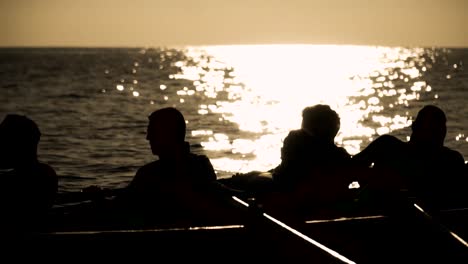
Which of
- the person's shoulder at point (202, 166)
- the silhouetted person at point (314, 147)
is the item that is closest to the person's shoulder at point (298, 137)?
the silhouetted person at point (314, 147)

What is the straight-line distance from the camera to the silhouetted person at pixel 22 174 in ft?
18.9

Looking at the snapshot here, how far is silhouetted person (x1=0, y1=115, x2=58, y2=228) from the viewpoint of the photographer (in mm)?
5750

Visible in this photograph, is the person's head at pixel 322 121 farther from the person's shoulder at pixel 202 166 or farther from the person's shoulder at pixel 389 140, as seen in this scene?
the person's shoulder at pixel 202 166

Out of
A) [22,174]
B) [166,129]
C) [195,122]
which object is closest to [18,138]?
[22,174]

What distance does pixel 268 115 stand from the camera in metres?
44.8

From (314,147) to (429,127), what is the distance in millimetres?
1141

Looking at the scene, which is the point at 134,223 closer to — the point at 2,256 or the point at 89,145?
the point at 2,256

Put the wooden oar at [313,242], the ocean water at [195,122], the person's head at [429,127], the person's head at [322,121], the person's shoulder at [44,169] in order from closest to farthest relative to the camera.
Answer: the wooden oar at [313,242], the person's shoulder at [44,169], the person's head at [322,121], the person's head at [429,127], the ocean water at [195,122]

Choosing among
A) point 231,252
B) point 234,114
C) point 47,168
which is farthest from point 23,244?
point 234,114

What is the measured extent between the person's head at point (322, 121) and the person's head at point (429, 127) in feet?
2.68

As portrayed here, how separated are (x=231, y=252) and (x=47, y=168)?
1823 millimetres

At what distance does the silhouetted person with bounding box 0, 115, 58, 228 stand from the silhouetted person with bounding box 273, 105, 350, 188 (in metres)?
2.27

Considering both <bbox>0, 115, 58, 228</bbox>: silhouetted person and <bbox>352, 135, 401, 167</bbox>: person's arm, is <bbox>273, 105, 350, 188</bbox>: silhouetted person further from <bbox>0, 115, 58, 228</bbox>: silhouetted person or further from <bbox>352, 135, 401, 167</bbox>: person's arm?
<bbox>0, 115, 58, 228</bbox>: silhouetted person

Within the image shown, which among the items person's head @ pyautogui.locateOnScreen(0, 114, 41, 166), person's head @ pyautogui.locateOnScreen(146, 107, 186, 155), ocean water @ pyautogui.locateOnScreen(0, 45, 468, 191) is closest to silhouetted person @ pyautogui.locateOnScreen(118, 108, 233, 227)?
person's head @ pyautogui.locateOnScreen(146, 107, 186, 155)
